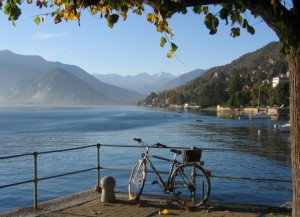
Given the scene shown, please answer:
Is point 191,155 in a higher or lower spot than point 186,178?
higher

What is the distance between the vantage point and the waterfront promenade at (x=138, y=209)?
789cm

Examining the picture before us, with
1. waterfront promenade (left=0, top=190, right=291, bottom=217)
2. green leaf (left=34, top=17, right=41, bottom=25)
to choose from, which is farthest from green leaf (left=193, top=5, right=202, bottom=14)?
waterfront promenade (left=0, top=190, right=291, bottom=217)

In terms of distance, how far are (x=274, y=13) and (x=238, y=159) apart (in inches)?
1481

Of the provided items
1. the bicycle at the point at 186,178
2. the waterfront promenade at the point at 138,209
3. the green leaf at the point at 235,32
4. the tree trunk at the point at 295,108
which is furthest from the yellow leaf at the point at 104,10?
the waterfront promenade at the point at 138,209

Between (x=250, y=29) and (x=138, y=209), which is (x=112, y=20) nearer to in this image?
(x=250, y=29)

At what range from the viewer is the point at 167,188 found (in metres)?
8.70

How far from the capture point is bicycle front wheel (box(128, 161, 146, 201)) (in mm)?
8994

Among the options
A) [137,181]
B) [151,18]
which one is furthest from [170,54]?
[137,181]

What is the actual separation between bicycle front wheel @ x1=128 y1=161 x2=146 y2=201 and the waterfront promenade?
0.18 m

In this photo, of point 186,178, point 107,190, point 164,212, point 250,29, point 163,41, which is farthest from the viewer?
point 107,190

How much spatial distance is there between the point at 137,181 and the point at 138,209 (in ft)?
3.43

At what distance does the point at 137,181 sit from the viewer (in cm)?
927

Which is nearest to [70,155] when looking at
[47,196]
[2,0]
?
[47,196]

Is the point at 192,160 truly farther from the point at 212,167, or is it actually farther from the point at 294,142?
the point at 212,167
